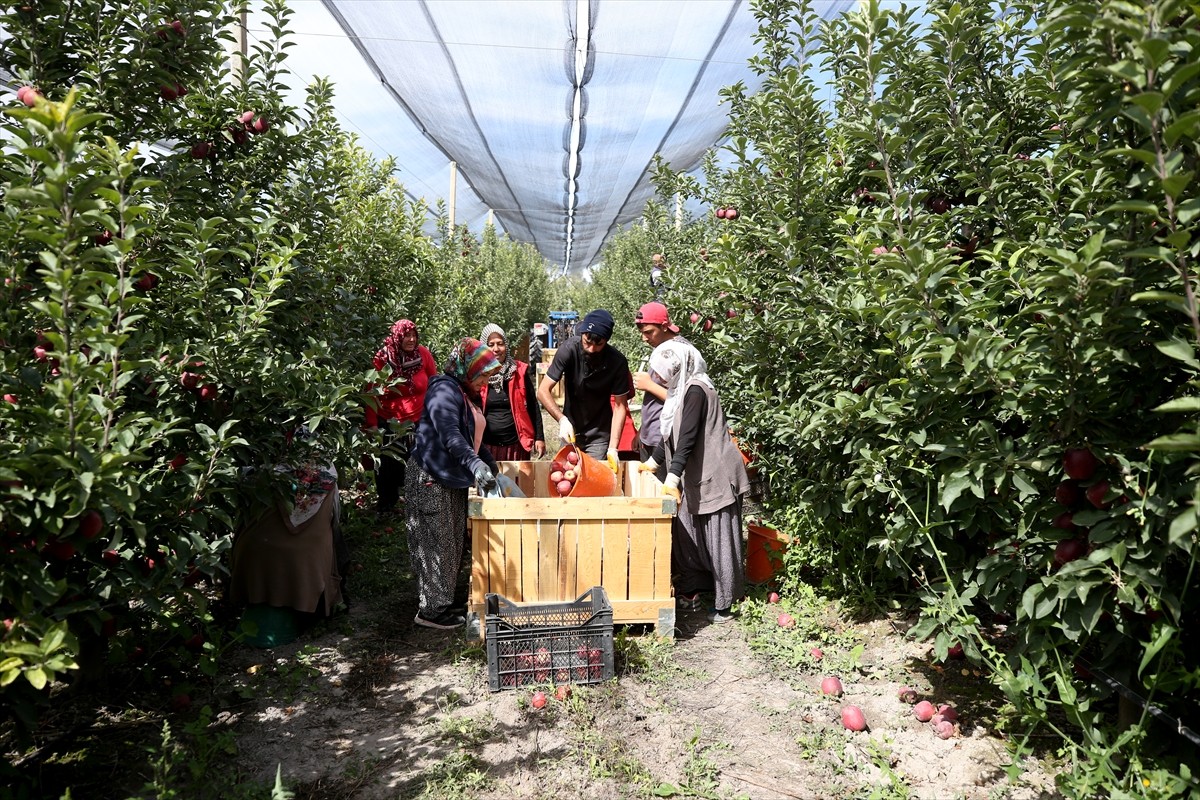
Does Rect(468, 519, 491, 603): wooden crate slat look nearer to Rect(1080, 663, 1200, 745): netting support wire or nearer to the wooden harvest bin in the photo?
the wooden harvest bin

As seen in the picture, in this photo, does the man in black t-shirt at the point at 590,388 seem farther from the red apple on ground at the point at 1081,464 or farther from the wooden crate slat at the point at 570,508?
the red apple on ground at the point at 1081,464

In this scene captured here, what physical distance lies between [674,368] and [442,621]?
79.9 inches

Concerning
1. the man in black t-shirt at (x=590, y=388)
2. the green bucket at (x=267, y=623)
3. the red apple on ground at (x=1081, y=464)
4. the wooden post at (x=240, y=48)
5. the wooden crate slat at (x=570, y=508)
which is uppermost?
the wooden post at (x=240, y=48)

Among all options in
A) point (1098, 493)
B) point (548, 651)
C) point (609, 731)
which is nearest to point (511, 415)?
point (548, 651)

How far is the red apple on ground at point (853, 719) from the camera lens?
10.1ft

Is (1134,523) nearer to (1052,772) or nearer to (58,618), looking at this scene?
(1052,772)

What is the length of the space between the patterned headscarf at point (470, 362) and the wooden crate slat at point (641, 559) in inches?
47.5

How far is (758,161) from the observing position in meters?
4.70

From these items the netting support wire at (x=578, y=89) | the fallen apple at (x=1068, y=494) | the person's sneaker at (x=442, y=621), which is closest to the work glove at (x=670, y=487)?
the person's sneaker at (x=442, y=621)

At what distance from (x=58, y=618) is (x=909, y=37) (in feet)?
13.2

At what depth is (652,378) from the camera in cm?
470

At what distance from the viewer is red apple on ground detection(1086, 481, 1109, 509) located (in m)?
2.19

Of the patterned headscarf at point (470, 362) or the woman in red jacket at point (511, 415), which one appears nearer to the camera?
the patterned headscarf at point (470, 362)

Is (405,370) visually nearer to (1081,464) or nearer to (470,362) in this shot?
(470,362)
